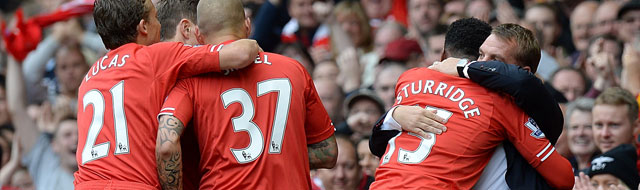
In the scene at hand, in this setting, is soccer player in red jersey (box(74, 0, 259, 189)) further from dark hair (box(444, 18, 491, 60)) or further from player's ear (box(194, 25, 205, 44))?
dark hair (box(444, 18, 491, 60))

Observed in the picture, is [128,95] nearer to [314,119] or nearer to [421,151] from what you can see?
[314,119]

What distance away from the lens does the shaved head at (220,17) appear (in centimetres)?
613

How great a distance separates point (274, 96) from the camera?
6.06 metres

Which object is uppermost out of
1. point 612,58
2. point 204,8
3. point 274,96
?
point 204,8

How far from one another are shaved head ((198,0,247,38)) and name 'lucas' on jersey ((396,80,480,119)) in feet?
3.45

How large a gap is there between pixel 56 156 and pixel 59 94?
1635mm

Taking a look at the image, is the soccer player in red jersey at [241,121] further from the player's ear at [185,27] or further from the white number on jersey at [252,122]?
the player's ear at [185,27]

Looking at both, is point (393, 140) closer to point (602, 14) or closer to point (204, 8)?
point (204, 8)

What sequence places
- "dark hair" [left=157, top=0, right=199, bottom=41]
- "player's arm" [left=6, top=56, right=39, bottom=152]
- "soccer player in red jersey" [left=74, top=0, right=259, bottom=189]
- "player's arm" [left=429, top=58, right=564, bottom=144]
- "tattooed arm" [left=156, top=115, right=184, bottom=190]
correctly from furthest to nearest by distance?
"player's arm" [left=6, top=56, right=39, bottom=152]
"dark hair" [left=157, top=0, right=199, bottom=41]
"soccer player in red jersey" [left=74, top=0, right=259, bottom=189]
"tattooed arm" [left=156, top=115, right=184, bottom=190]
"player's arm" [left=429, top=58, right=564, bottom=144]

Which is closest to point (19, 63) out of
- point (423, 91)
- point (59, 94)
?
point (59, 94)

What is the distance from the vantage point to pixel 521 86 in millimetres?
5680

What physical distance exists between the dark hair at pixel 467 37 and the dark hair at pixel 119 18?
1824mm

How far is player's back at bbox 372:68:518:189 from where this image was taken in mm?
5789

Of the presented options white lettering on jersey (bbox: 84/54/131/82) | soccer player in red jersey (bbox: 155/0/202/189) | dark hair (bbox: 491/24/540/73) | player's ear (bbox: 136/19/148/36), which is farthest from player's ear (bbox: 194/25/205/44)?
dark hair (bbox: 491/24/540/73)
